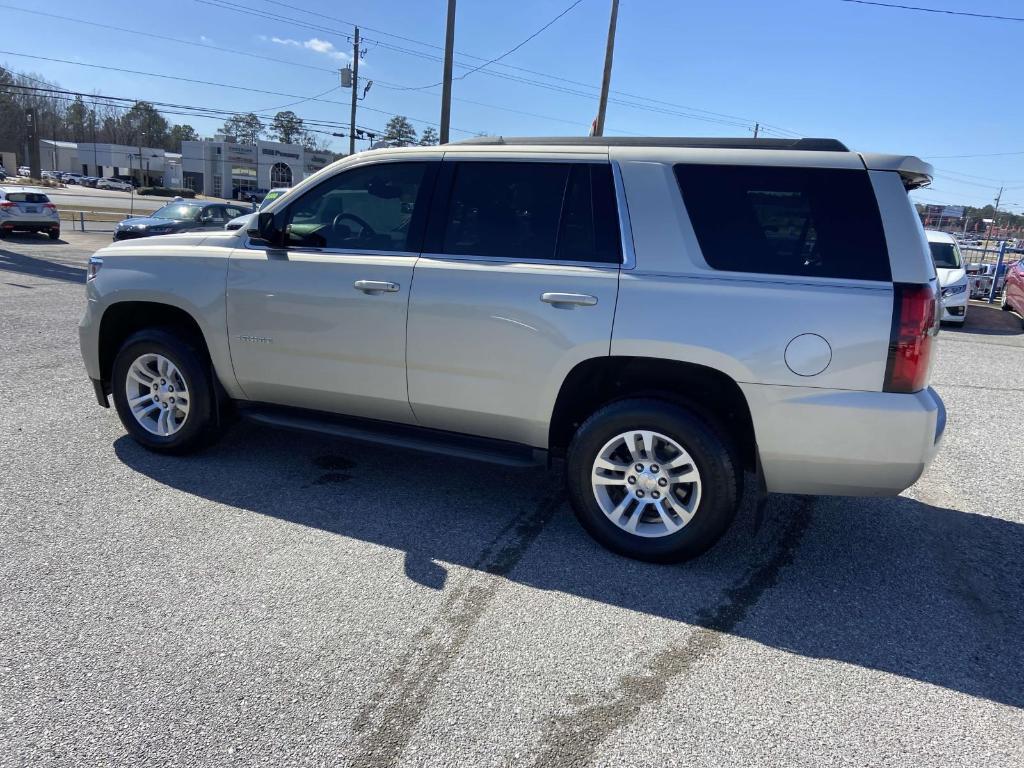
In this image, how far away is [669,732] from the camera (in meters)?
2.54

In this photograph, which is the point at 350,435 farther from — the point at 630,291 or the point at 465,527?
the point at 630,291

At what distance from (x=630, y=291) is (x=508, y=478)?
5.81 feet

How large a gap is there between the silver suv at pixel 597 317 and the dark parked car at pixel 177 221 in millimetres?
15859

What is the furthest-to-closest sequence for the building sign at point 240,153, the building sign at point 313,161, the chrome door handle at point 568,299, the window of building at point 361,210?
1. the building sign at point 240,153
2. the building sign at point 313,161
3. the window of building at point 361,210
4. the chrome door handle at point 568,299

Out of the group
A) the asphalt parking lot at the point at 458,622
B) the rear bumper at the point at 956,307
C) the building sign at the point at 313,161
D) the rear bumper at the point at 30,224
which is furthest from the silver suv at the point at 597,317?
the building sign at the point at 313,161

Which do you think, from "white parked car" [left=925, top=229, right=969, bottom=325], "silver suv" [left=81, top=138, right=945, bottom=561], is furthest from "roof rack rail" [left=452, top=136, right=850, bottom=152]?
"white parked car" [left=925, top=229, right=969, bottom=325]

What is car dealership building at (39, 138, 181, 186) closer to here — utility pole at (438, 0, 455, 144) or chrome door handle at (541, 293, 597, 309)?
utility pole at (438, 0, 455, 144)

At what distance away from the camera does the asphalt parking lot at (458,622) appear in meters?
2.48

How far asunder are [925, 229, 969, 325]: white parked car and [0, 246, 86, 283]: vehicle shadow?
15.8 meters

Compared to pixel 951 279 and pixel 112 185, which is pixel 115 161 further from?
pixel 951 279

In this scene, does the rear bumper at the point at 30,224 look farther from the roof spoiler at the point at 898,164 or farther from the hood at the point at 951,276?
the roof spoiler at the point at 898,164

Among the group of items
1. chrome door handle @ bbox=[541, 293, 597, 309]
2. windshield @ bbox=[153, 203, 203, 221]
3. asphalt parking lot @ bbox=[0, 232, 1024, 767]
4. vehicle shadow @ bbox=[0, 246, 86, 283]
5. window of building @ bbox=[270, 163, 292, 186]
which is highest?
window of building @ bbox=[270, 163, 292, 186]

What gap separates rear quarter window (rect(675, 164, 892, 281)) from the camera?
132 inches

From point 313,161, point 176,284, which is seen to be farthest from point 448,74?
point 313,161
